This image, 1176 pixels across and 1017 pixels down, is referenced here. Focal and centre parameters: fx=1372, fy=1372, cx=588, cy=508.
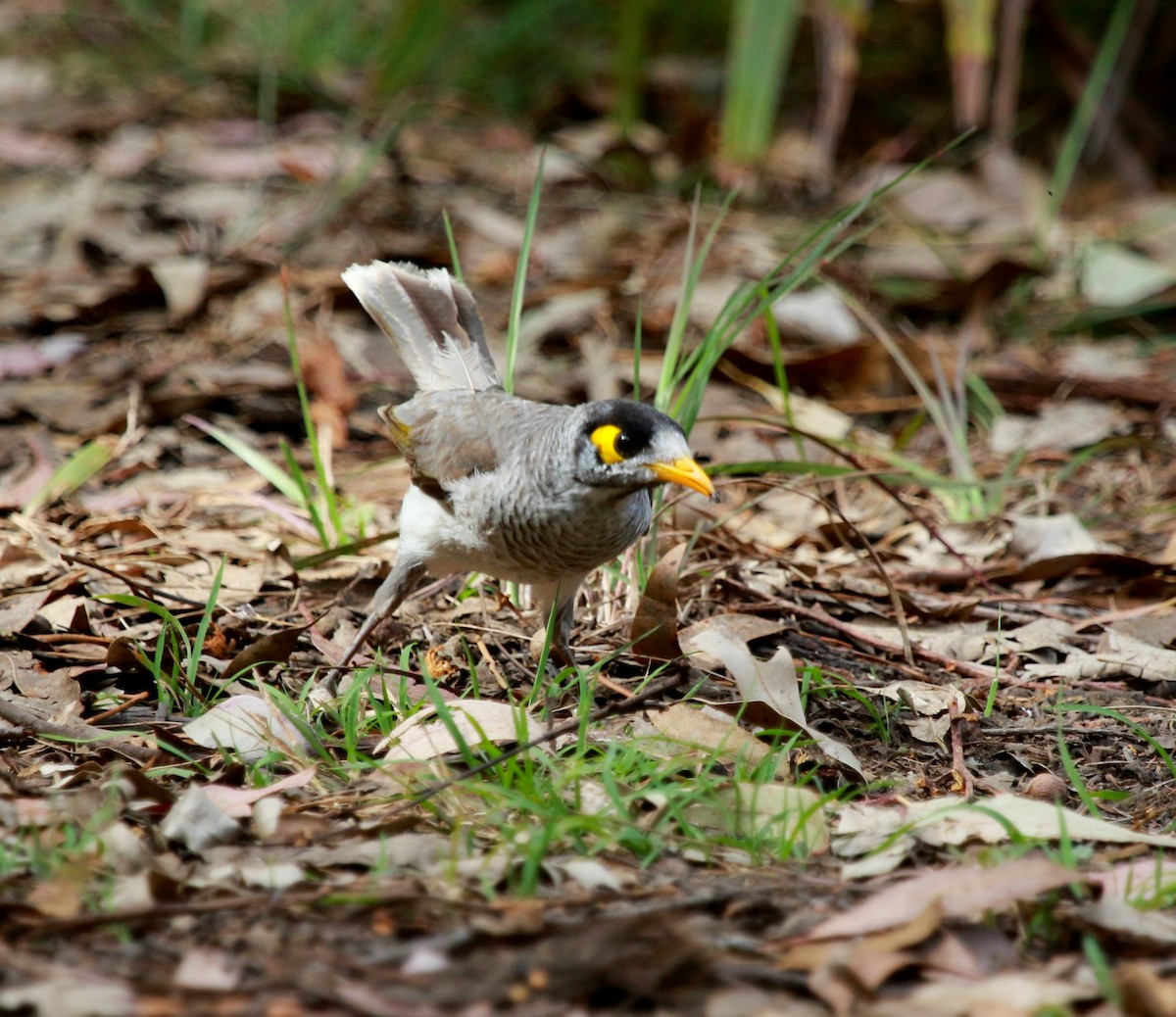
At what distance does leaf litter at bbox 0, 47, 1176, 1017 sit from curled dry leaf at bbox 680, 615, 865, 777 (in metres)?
0.01

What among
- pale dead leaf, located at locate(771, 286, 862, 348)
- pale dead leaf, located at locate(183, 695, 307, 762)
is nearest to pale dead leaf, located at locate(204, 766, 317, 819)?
pale dead leaf, located at locate(183, 695, 307, 762)

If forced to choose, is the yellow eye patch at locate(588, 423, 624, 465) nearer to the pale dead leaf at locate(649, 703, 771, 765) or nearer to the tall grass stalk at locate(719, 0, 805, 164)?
the pale dead leaf at locate(649, 703, 771, 765)

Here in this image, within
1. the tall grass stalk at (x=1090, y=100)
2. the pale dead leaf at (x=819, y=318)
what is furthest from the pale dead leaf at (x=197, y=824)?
Result: the tall grass stalk at (x=1090, y=100)

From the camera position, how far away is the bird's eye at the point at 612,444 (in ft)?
12.2

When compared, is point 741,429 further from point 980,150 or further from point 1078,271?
point 980,150

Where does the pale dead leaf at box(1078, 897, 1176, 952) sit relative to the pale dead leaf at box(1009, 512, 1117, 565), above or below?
below

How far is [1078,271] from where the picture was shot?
773cm

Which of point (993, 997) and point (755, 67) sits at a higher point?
point (755, 67)

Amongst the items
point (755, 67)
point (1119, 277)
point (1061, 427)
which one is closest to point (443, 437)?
point (1061, 427)

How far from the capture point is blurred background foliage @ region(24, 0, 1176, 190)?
8734mm

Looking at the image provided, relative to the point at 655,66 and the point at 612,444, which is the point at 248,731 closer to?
the point at 612,444

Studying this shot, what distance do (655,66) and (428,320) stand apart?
6283mm

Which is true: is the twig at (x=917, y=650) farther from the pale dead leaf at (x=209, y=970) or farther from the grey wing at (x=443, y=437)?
the pale dead leaf at (x=209, y=970)

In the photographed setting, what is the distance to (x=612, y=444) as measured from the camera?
375 centimetres
